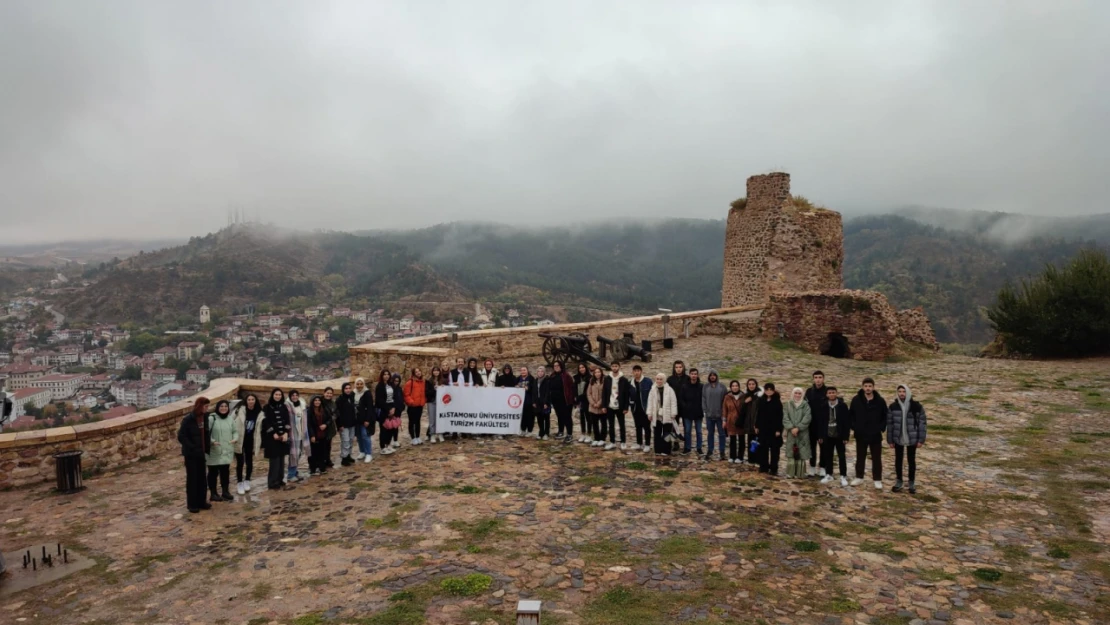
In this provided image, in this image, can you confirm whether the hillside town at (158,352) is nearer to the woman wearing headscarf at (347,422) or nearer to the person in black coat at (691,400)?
the woman wearing headscarf at (347,422)

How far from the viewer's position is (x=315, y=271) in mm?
86312

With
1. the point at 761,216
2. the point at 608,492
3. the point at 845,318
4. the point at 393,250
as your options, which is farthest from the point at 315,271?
the point at 608,492

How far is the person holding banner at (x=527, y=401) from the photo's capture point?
1020cm

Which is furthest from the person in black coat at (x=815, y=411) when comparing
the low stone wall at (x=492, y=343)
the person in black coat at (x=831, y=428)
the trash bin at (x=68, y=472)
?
the trash bin at (x=68, y=472)

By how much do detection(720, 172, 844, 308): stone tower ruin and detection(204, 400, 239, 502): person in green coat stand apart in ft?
61.7

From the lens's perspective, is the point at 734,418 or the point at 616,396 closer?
the point at 734,418

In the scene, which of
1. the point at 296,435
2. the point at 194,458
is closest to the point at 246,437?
the point at 296,435

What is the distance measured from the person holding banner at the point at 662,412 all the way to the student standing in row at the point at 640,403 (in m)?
0.11

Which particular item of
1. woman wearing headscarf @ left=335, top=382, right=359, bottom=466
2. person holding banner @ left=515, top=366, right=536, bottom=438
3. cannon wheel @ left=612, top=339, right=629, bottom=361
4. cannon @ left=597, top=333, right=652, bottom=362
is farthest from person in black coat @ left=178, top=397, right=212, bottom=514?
cannon wheel @ left=612, top=339, right=629, bottom=361

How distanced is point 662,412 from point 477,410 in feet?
10.5

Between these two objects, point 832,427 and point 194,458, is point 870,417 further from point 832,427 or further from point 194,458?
point 194,458

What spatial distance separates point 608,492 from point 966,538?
3.63 m

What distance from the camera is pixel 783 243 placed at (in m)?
22.6

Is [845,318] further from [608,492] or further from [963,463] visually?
[608,492]
